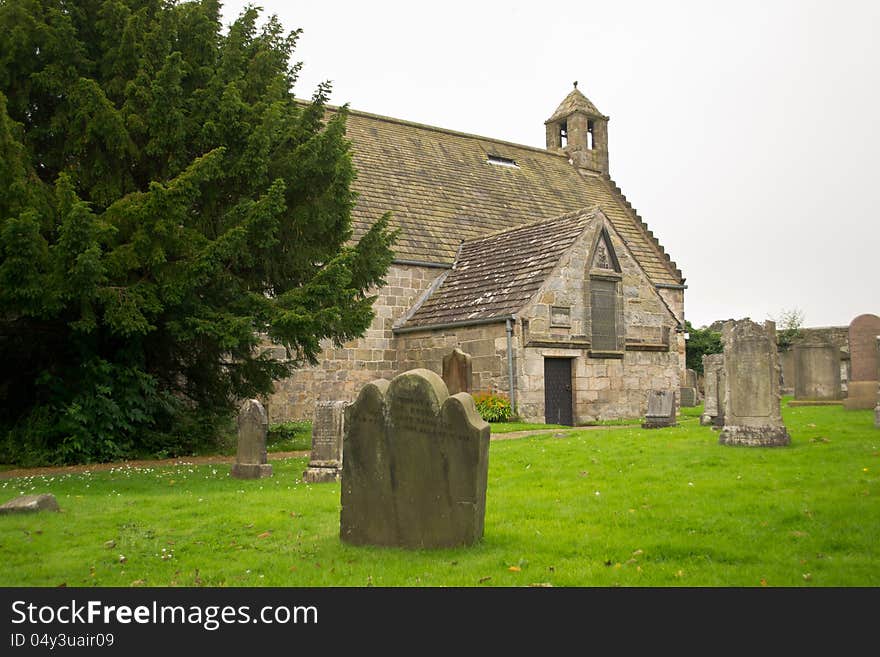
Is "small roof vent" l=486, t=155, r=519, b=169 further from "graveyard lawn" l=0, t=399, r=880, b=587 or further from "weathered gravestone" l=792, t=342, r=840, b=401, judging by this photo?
"graveyard lawn" l=0, t=399, r=880, b=587

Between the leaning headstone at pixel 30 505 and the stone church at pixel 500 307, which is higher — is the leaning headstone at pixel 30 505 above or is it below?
below

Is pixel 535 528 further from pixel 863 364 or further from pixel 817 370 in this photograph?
pixel 817 370

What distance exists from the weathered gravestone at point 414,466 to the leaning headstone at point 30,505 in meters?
3.71

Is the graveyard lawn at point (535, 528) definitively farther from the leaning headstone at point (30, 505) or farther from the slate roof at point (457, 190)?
the slate roof at point (457, 190)

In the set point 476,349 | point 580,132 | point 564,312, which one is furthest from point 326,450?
point 580,132

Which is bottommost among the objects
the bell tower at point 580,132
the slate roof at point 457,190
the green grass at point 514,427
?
the green grass at point 514,427

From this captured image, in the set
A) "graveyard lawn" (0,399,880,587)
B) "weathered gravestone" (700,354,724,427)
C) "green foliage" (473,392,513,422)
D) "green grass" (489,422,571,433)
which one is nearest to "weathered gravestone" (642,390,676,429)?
"weathered gravestone" (700,354,724,427)

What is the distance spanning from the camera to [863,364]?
755 inches

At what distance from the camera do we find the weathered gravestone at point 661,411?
16797 millimetres

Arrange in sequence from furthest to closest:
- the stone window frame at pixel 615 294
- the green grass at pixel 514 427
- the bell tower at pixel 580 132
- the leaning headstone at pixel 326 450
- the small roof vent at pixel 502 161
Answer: the bell tower at pixel 580 132 < the small roof vent at pixel 502 161 < the stone window frame at pixel 615 294 < the green grass at pixel 514 427 < the leaning headstone at pixel 326 450

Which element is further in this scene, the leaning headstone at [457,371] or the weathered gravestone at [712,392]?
the leaning headstone at [457,371]

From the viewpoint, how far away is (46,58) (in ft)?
43.4

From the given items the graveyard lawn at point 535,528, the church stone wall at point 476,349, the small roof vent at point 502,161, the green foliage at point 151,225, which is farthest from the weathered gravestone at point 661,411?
the small roof vent at point 502,161
